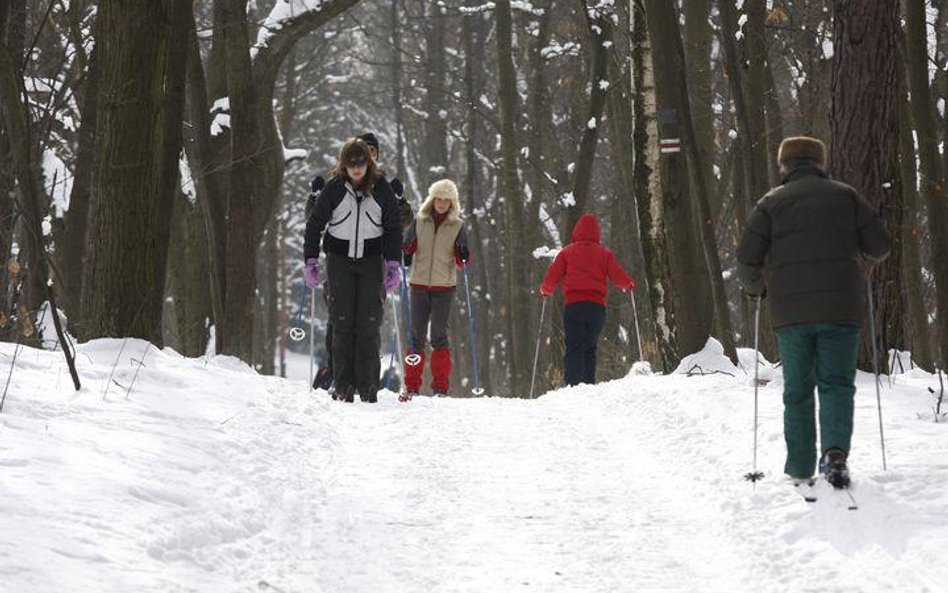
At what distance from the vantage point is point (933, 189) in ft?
38.4

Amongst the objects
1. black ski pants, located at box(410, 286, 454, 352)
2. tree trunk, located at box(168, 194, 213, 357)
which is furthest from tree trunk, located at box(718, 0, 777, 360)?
tree trunk, located at box(168, 194, 213, 357)

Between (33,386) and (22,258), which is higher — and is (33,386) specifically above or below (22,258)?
below

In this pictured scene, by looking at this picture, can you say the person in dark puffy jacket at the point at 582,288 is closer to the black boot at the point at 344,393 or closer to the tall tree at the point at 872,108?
the black boot at the point at 344,393

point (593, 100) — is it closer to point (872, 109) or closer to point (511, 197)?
point (511, 197)

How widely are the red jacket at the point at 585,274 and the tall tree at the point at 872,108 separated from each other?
190 inches

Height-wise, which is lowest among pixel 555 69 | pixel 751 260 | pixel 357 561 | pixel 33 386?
pixel 357 561

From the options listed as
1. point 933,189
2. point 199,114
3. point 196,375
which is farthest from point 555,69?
point 196,375

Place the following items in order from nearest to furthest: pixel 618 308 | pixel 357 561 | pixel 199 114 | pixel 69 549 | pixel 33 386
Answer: pixel 69 549 → pixel 357 561 → pixel 33 386 → pixel 199 114 → pixel 618 308

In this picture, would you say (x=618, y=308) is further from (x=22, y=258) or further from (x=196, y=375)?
(x=196, y=375)

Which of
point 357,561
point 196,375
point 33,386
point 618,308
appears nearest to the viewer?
point 357,561

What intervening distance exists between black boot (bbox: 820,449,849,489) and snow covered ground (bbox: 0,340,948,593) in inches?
3.0

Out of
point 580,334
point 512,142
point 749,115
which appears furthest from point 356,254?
point 512,142

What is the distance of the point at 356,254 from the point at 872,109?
4285 millimetres

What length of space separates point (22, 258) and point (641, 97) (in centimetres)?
1029
